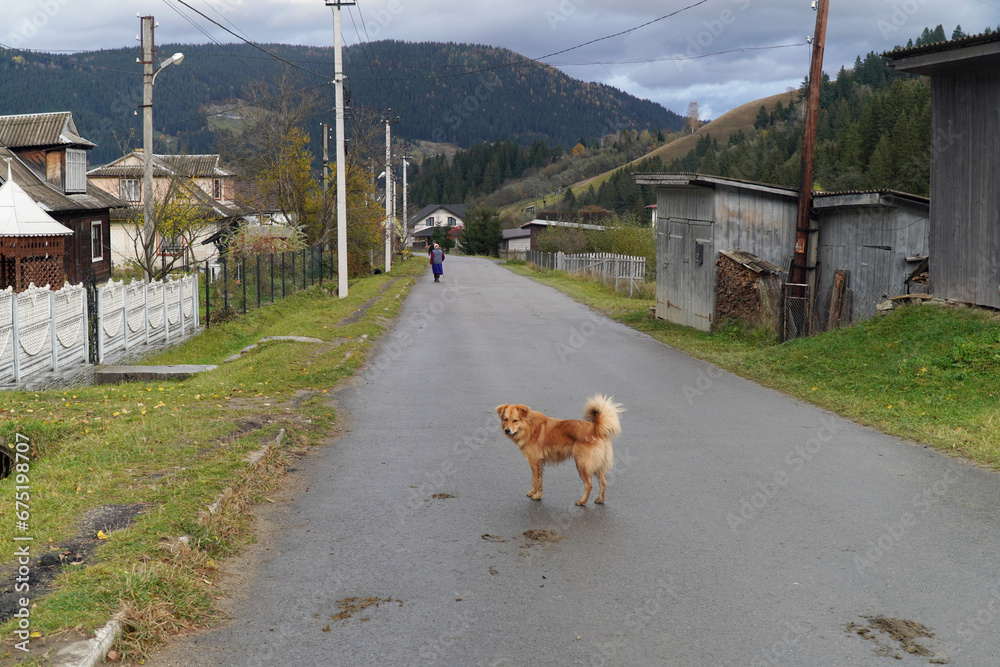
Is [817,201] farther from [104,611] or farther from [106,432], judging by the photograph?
[104,611]

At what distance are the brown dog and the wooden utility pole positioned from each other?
12.4 meters

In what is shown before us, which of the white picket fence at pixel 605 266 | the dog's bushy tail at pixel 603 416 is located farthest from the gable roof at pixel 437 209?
the dog's bushy tail at pixel 603 416

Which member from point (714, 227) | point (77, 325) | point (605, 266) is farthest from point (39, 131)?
point (714, 227)

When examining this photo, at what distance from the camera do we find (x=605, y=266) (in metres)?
42.5

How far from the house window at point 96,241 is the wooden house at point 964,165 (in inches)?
1298

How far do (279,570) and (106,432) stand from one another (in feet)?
12.9

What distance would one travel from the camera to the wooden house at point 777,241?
16.4m

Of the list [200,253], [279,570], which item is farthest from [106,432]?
[200,253]

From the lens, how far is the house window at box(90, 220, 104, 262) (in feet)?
121

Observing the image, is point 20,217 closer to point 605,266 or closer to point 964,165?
point 964,165

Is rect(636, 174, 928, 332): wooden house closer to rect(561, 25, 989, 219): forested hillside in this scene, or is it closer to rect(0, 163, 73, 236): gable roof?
rect(561, 25, 989, 219): forested hillside

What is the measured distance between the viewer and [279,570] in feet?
17.8

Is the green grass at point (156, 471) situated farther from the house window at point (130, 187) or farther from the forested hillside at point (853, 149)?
the house window at point (130, 187)

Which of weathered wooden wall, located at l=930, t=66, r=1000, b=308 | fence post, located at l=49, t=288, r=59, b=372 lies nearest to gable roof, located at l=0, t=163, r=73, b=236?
fence post, located at l=49, t=288, r=59, b=372
